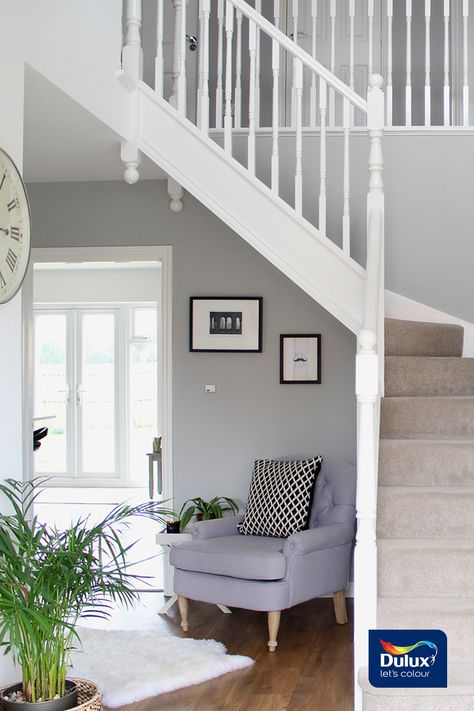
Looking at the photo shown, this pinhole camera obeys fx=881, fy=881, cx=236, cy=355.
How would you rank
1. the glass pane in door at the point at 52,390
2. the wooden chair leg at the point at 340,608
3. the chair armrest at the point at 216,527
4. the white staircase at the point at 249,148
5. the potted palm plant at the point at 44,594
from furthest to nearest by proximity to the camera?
the glass pane in door at the point at 52,390, the chair armrest at the point at 216,527, the wooden chair leg at the point at 340,608, the white staircase at the point at 249,148, the potted palm plant at the point at 44,594

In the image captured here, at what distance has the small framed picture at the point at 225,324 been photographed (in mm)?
5289

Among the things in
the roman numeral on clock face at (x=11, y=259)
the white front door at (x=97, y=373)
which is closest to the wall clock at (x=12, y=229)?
the roman numeral on clock face at (x=11, y=259)

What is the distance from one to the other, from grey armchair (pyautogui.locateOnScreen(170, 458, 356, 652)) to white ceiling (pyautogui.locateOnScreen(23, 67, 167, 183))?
Answer: 205cm

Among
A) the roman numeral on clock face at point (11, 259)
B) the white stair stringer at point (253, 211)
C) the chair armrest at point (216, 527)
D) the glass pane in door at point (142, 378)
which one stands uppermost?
the white stair stringer at point (253, 211)

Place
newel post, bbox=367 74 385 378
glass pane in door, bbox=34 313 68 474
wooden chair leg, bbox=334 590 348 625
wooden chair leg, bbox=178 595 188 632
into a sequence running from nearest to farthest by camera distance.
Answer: newel post, bbox=367 74 385 378, wooden chair leg, bbox=178 595 188 632, wooden chair leg, bbox=334 590 348 625, glass pane in door, bbox=34 313 68 474

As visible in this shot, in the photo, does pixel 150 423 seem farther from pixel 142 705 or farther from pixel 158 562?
pixel 142 705

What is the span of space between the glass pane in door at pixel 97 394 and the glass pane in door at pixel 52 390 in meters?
0.22

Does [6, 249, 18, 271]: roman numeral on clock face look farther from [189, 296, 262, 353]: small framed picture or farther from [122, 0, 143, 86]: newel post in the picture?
[189, 296, 262, 353]: small framed picture

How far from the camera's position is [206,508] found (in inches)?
204

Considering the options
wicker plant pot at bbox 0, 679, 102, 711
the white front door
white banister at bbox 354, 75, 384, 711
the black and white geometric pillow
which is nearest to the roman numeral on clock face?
white banister at bbox 354, 75, 384, 711

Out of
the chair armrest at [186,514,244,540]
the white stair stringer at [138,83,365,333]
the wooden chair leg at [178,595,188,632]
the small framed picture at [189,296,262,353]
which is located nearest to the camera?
the white stair stringer at [138,83,365,333]

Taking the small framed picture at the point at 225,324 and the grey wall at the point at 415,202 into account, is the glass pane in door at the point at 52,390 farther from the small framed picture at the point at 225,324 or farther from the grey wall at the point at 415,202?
the grey wall at the point at 415,202

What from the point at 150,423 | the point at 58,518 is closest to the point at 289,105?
the point at 58,518

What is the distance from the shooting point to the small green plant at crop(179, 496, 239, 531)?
516 cm
